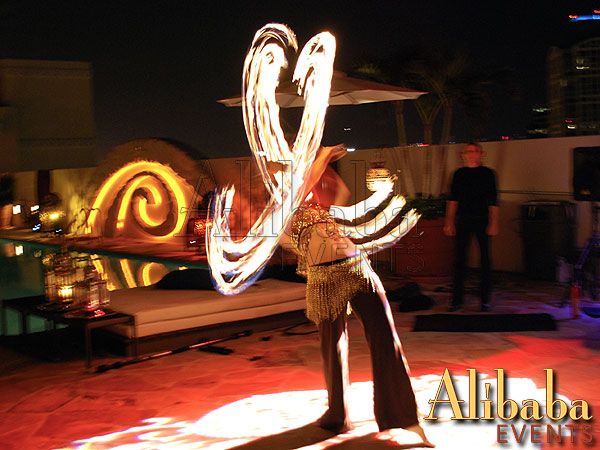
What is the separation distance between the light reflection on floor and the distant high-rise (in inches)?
403

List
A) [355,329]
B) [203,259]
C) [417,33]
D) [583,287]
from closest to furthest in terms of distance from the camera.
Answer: [355,329]
[583,287]
[203,259]
[417,33]

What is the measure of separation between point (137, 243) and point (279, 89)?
8.36m

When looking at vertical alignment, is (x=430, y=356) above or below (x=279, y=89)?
below

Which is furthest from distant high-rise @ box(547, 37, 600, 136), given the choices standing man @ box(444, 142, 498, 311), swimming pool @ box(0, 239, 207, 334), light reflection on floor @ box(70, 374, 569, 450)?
light reflection on floor @ box(70, 374, 569, 450)

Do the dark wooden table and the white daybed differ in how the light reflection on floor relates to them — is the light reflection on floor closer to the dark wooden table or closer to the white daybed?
the dark wooden table

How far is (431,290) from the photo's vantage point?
885 centimetres

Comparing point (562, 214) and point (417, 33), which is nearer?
point (562, 214)

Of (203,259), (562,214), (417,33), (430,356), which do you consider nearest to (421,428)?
(430,356)

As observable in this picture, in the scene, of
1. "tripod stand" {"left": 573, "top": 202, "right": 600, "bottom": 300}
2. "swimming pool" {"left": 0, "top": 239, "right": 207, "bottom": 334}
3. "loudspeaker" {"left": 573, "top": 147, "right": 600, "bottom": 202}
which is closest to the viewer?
"tripod stand" {"left": 573, "top": 202, "right": 600, "bottom": 300}

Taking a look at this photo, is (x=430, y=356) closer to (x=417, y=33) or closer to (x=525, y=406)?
(x=525, y=406)

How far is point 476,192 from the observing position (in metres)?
7.32

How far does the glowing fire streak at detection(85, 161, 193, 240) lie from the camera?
14.8m

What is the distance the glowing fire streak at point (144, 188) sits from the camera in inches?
583

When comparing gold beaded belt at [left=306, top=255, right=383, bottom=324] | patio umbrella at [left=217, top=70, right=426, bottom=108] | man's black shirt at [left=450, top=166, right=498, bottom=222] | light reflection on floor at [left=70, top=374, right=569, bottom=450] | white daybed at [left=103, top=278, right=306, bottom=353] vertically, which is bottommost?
light reflection on floor at [left=70, top=374, right=569, bottom=450]
